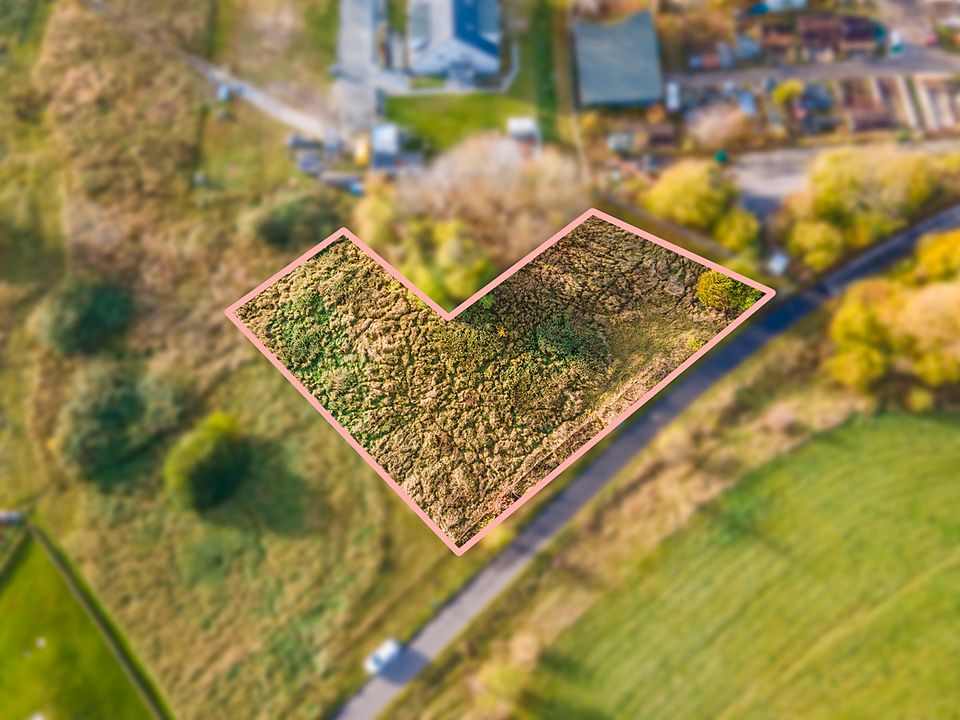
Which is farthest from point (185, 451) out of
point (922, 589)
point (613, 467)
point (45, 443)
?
point (922, 589)

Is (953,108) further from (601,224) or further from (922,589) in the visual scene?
(601,224)

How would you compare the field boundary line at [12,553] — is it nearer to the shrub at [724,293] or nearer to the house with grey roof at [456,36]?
the house with grey roof at [456,36]

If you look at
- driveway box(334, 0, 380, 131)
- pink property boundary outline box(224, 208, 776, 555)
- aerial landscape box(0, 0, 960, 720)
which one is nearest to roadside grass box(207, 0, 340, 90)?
aerial landscape box(0, 0, 960, 720)

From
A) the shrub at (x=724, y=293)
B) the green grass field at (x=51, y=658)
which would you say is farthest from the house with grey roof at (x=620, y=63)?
the green grass field at (x=51, y=658)

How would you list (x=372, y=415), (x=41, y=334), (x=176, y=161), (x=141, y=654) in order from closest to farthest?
(x=372, y=415), (x=141, y=654), (x=41, y=334), (x=176, y=161)

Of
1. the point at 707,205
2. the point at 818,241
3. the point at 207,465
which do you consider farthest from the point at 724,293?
the point at 207,465

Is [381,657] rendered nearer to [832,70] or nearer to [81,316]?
[81,316]

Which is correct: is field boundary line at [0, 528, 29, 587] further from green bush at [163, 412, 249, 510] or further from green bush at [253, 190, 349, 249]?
green bush at [253, 190, 349, 249]
